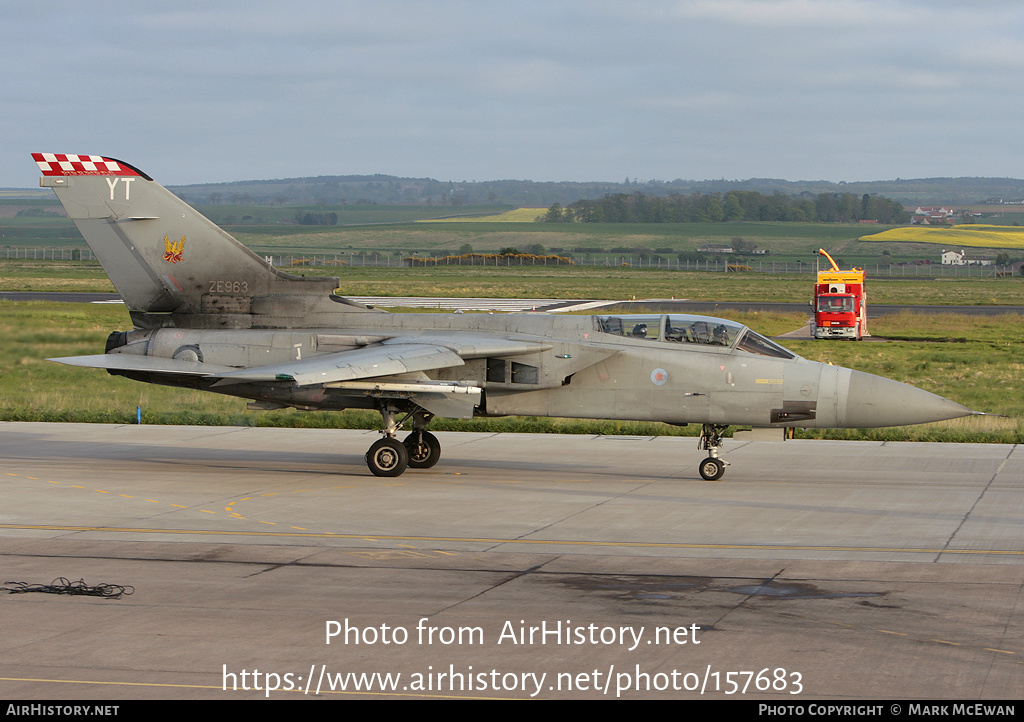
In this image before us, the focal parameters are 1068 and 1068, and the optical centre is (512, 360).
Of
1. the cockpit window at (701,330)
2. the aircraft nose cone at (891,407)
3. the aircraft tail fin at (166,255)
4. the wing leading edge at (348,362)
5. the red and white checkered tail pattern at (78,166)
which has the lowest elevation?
the aircraft nose cone at (891,407)

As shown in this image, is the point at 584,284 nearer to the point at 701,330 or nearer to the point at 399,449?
the point at 701,330

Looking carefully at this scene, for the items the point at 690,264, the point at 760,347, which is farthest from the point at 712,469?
the point at 690,264

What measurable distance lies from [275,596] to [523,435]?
1281 centimetres

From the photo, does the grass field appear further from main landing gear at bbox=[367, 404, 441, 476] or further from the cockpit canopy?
the cockpit canopy

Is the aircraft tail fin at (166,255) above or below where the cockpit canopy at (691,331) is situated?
above

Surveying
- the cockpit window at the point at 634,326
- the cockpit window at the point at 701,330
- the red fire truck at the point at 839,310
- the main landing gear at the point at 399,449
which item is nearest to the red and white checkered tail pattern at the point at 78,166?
the main landing gear at the point at 399,449

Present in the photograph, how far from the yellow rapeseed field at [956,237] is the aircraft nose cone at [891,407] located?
6540 inches

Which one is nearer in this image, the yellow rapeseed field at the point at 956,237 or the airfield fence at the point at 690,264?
the airfield fence at the point at 690,264

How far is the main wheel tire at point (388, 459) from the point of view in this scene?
706 inches

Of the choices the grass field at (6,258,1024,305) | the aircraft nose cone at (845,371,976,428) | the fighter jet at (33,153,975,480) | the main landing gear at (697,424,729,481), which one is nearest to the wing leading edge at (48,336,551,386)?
the fighter jet at (33,153,975,480)

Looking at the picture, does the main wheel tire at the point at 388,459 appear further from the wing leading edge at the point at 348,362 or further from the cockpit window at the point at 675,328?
the cockpit window at the point at 675,328

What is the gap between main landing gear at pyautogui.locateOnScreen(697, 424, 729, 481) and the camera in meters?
17.7
